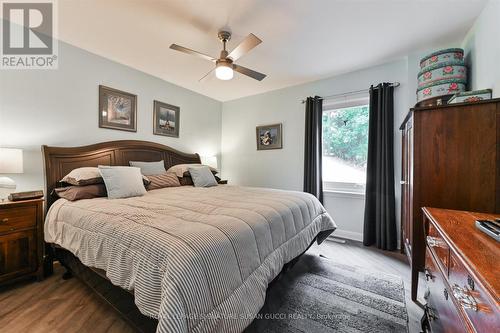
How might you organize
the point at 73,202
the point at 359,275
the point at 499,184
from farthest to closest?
the point at 359,275, the point at 73,202, the point at 499,184

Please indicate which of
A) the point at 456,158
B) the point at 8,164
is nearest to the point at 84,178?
the point at 8,164

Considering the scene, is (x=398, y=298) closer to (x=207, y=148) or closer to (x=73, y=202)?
(x=73, y=202)

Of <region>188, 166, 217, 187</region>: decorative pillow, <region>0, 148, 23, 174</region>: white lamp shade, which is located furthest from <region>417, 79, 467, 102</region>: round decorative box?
<region>0, 148, 23, 174</region>: white lamp shade

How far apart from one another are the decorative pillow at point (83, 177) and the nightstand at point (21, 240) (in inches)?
12.2

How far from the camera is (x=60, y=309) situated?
1.65 meters

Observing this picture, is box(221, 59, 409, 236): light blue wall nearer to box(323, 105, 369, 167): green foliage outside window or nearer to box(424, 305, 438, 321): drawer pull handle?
box(323, 105, 369, 167): green foliage outside window

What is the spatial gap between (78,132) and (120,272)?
2.33 metres

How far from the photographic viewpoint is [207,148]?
14.9ft

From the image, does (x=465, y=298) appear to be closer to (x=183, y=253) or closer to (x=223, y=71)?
(x=183, y=253)

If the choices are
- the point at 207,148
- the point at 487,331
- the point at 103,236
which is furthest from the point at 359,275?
the point at 207,148

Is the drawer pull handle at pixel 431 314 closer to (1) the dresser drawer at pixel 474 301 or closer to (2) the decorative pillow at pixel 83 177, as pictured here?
(1) the dresser drawer at pixel 474 301

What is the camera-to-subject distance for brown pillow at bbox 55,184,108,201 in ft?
6.75

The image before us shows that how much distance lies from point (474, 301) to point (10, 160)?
3110mm

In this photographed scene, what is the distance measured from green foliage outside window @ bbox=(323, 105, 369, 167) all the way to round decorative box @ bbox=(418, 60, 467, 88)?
3.74 ft
